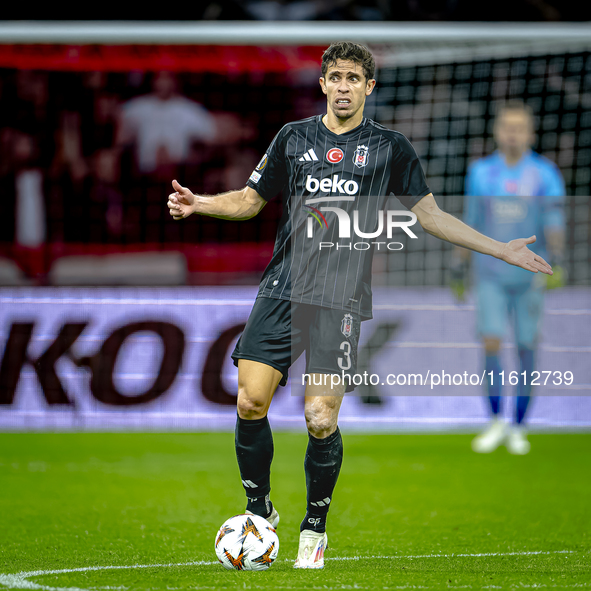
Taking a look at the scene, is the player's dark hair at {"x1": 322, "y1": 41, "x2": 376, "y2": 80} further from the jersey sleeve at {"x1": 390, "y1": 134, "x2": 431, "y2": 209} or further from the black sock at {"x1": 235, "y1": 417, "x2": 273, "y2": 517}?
the black sock at {"x1": 235, "y1": 417, "x2": 273, "y2": 517}

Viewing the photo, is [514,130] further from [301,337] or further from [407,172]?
[301,337]

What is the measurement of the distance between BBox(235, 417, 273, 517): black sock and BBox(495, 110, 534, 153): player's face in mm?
4123

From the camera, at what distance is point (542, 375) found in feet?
26.0

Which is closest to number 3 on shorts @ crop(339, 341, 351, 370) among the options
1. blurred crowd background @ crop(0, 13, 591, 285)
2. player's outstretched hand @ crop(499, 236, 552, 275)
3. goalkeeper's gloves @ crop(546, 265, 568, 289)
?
player's outstretched hand @ crop(499, 236, 552, 275)

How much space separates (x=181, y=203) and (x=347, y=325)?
77 centimetres

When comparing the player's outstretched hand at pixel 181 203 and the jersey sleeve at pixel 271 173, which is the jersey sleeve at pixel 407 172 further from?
the player's outstretched hand at pixel 181 203

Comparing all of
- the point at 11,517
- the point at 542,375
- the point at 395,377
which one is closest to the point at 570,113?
the point at 542,375

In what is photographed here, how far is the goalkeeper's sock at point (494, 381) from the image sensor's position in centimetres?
689

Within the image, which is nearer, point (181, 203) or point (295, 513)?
point (181, 203)

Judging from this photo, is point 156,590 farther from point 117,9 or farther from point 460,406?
point 117,9

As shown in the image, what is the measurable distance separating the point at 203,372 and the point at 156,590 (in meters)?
4.67

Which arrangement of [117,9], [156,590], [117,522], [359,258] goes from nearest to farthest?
[156,590] < [359,258] < [117,522] < [117,9]

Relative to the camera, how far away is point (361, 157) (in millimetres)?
3625

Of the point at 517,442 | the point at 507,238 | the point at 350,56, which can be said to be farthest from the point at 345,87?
the point at 517,442
